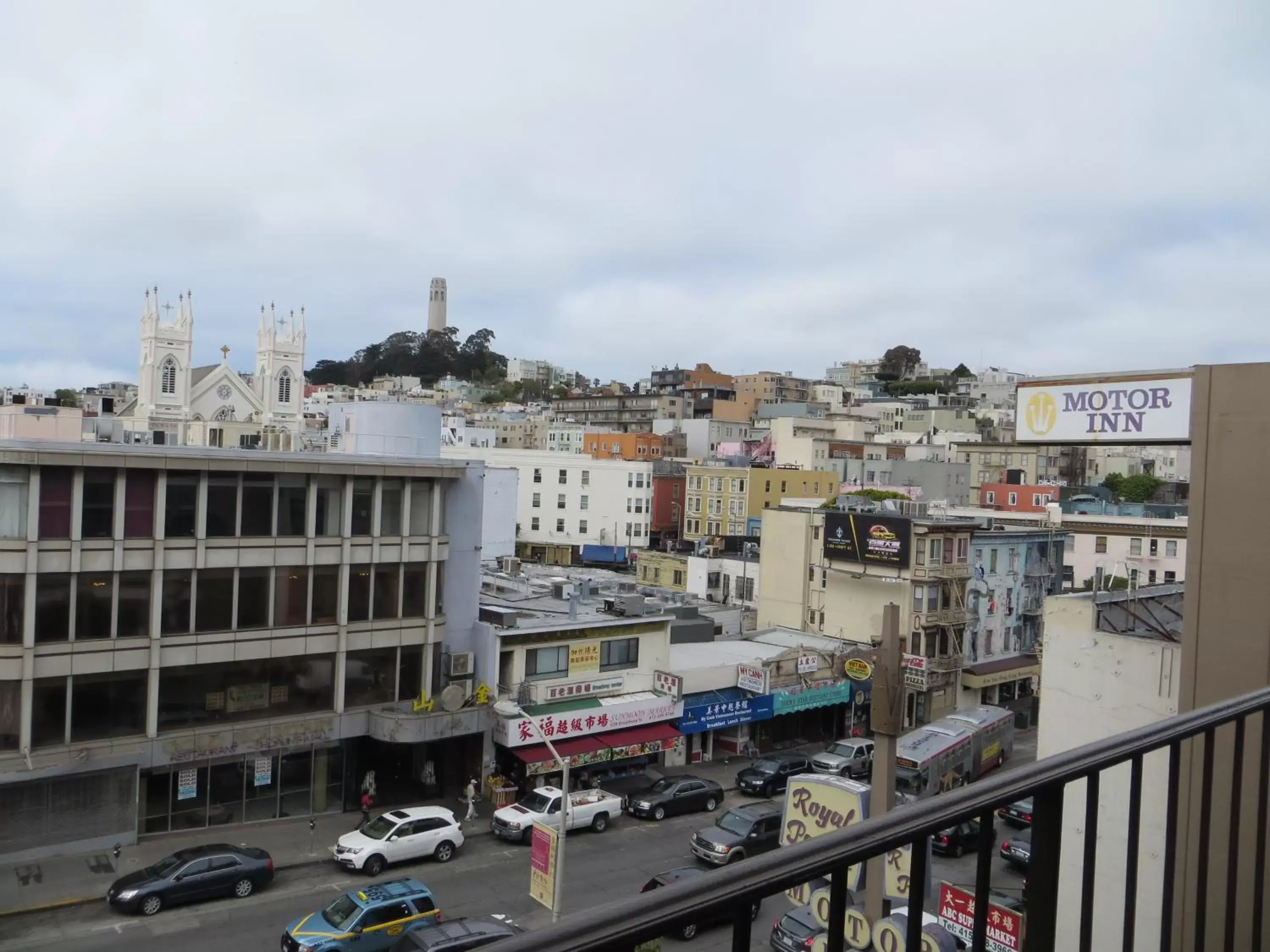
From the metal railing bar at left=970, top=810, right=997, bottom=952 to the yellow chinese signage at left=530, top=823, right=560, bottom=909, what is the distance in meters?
14.9

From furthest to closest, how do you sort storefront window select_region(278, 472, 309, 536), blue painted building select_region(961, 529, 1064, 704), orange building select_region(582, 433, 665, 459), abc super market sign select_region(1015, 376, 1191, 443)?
orange building select_region(582, 433, 665, 459)
blue painted building select_region(961, 529, 1064, 704)
storefront window select_region(278, 472, 309, 536)
abc super market sign select_region(1015, 376, 1191, 443)

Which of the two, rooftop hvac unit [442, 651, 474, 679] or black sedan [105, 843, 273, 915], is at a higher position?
rooftop hvac unit [442, 651, 474, 679]

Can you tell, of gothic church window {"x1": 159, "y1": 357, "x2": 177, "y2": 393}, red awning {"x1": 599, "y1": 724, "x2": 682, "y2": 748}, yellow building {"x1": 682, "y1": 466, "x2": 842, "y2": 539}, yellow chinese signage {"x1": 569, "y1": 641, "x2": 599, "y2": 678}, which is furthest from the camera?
gothic church window {"x1": 159, "y1": 357, "x2": 177, "y2": 393}

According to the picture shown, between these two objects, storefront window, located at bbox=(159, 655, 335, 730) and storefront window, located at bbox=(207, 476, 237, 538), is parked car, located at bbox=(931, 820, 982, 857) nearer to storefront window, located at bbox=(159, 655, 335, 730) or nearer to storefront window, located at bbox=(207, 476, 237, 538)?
storefront window, located at bbox=(159, 655, 335, 730)

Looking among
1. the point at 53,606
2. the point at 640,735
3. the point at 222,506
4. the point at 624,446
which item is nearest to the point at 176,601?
the point at 222,506

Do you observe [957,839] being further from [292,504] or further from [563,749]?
[292,504]

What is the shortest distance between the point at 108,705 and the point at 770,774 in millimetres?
18037

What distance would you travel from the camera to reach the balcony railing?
1.81 m

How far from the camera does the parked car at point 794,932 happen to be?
40.4 ft

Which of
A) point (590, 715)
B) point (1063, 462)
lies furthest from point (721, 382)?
point (590, 715)

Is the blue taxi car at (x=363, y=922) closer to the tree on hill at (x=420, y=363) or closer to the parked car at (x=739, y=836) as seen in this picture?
the parked car at (x=739, y=836)

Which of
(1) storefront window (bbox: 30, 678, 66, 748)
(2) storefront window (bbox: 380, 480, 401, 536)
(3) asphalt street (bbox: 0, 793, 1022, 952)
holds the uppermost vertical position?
(2) storefront window (bbox: 380, 480, 401, 536)

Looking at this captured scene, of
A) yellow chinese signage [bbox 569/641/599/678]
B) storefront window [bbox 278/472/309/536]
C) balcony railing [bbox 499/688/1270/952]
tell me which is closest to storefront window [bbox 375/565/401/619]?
storefront window [bbox 278/472/309/536]

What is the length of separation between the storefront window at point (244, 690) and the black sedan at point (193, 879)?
3.70 meters
